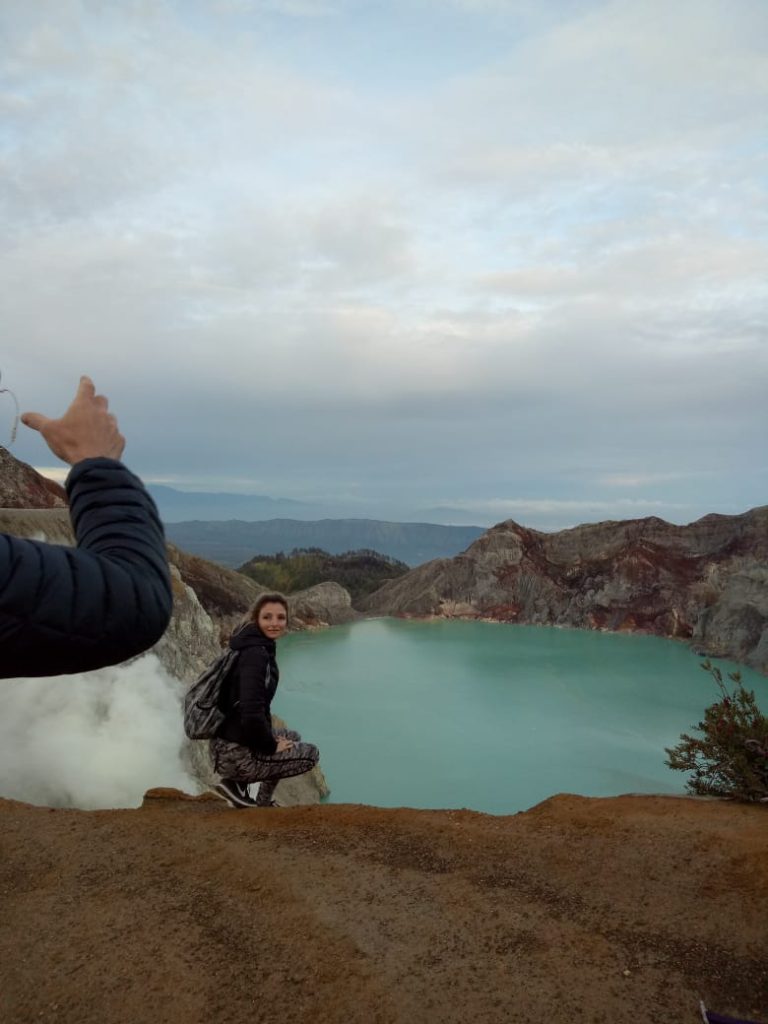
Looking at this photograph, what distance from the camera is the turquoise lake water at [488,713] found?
50.5ft

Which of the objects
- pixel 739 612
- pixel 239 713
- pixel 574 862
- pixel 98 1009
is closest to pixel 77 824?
pixel 239 713

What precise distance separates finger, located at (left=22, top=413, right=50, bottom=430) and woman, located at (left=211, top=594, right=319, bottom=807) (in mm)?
3663

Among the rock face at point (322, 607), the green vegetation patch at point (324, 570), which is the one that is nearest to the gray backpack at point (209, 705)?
the rock face at point (322, 607)

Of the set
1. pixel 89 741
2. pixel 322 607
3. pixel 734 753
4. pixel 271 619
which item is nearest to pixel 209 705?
pixel 271 619

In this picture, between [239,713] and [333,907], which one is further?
[239,713]

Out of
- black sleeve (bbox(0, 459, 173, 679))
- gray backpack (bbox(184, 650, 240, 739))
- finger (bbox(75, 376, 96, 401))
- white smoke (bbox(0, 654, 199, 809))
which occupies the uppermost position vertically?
finger (bbox(75, 376, 96, 401))

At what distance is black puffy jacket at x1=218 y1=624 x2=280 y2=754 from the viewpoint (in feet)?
17.2

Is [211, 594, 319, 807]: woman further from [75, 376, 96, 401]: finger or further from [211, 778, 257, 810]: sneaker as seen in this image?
[75, 376, 96, 401]: finger

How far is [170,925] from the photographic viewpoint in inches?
156

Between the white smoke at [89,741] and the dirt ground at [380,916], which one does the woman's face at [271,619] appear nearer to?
the dirt ground at [380,916]

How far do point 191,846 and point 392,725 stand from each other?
51.0 feet

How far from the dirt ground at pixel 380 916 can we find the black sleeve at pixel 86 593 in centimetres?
277

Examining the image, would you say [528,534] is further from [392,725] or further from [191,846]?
[191,846]

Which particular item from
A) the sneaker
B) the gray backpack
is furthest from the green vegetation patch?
the gray backpack
